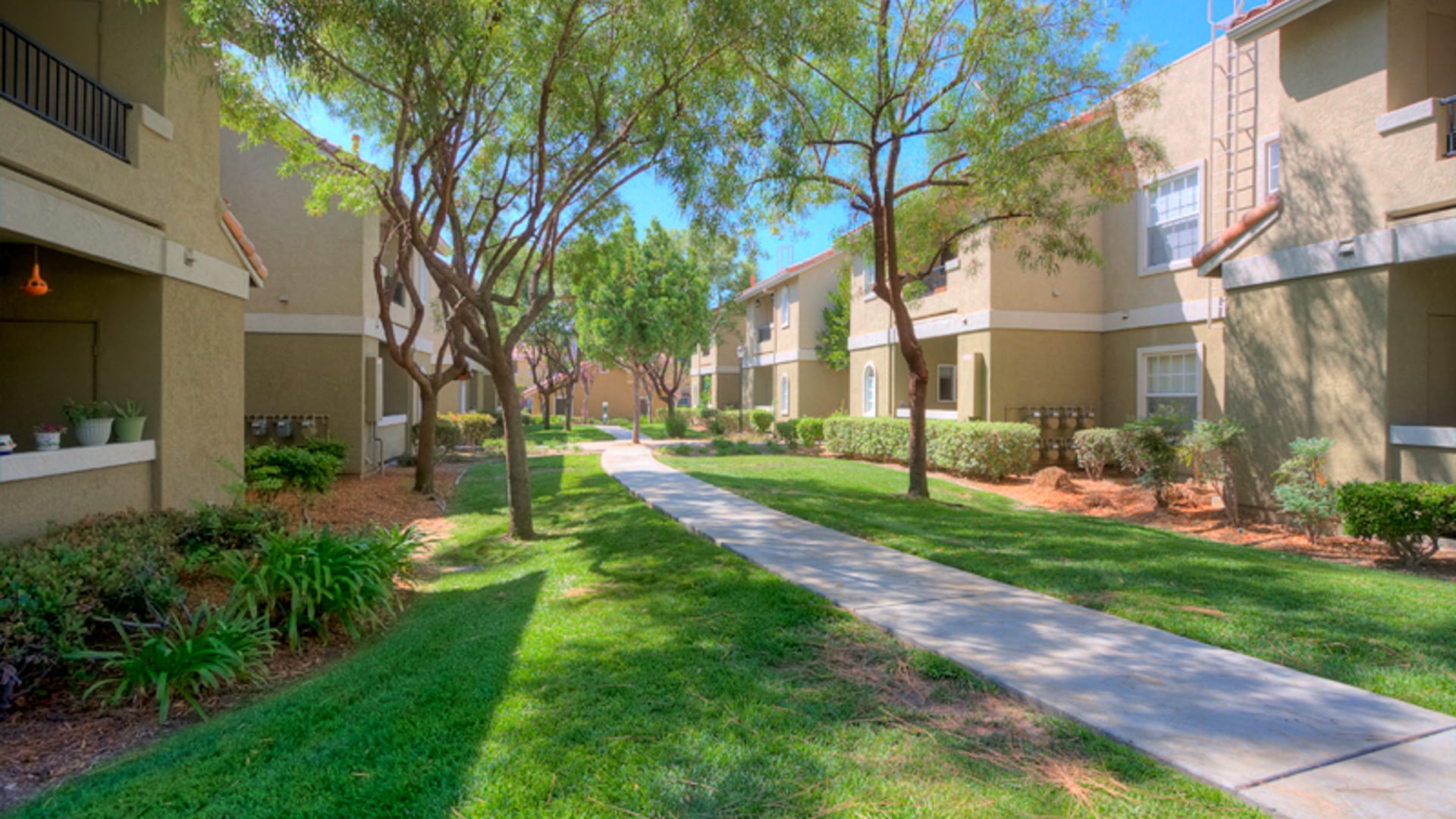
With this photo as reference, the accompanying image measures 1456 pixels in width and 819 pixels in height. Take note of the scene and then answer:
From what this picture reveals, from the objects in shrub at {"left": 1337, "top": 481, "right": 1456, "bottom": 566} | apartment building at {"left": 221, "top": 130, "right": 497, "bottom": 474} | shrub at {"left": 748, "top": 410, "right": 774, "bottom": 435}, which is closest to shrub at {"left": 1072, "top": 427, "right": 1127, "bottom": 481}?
shrub at {"left": 1337, "top": 481, "right": 1456, "bottom": 566}

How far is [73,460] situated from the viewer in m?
6.59

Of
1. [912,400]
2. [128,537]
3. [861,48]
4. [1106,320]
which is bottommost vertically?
[128,537]

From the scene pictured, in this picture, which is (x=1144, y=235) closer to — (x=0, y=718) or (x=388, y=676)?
(x=388, y=676)

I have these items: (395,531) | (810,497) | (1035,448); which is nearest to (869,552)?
(810,497)

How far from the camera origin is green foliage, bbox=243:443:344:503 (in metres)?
9.98

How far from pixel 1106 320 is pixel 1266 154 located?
4.59m

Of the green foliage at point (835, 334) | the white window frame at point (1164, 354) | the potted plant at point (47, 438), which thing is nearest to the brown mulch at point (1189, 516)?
the white window frame at point (1164, 354)

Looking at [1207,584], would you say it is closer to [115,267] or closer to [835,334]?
[115,267]

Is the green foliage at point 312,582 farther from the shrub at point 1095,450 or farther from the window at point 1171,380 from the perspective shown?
the window at point 1171,380

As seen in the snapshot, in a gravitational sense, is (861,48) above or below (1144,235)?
above

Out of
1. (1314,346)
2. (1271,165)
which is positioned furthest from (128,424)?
(1271,165)

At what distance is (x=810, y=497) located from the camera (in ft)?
37.5

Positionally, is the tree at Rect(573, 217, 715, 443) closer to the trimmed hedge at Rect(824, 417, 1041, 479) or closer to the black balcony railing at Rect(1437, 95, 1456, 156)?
the trimmed hedge at Rect(824, 417, 1041, 479)

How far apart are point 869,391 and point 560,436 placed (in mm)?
13056
